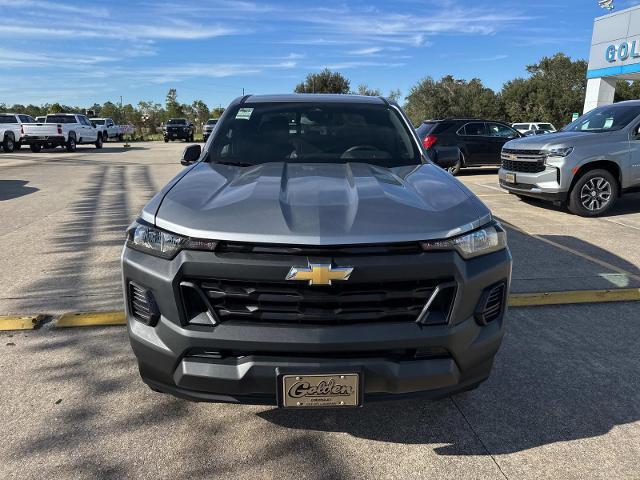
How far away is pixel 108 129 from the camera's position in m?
40.1

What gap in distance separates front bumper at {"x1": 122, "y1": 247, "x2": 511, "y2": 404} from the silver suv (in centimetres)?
673

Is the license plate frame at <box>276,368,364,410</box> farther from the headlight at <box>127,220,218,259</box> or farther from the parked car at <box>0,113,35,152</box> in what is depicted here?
the parked car at <box>0,113,35,152</box>

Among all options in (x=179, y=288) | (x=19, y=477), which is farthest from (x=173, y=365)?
(x=19, y=477)

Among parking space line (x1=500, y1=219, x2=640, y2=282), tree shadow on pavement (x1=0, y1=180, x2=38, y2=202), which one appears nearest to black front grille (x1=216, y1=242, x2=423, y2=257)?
parking space line (x1=500, y1=219, x2=640, y2=282)

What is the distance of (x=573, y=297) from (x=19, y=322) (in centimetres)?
475

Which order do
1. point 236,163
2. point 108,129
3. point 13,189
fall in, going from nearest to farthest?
1. point 236,163
2. point 13,189
3. point 108,129

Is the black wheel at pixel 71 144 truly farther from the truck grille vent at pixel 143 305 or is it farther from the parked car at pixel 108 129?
the truck grille vent at pixel 143 305

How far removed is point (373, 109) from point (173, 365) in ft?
8.84

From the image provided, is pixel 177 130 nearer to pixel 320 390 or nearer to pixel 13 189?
pixel 13 189

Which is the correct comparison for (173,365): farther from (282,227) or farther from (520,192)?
(520,192)

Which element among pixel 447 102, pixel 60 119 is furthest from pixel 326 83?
pixel 60 119

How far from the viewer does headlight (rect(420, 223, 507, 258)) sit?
226cm

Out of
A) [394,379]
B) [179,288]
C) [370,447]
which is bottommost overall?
[370,447]

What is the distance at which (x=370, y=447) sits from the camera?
2562 mm
